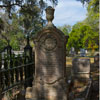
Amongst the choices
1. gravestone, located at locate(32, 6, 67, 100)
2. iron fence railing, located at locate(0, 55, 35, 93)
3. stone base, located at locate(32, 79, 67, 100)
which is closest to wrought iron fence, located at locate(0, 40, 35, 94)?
iron fence railing, located at locate(0, 55, 35, 93)

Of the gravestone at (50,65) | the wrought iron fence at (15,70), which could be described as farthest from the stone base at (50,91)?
the wrought iron fence at (15,70)

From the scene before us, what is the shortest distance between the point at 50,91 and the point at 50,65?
922mm

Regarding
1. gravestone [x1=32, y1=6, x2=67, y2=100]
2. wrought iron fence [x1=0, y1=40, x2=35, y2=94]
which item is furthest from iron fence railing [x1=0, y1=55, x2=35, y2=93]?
gravestone [x1=32, y1=6, x2=67, y2=100]

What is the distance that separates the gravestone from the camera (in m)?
5.49

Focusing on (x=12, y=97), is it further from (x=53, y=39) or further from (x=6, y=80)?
(x=53, y=39)

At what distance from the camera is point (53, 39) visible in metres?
5.49

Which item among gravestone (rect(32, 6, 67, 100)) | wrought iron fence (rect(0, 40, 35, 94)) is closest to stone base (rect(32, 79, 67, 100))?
gravestone (rect(32, 6, 67, 100))

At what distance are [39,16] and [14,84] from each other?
24.7 feet

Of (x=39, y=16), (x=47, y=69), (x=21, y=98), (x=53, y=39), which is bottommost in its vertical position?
(x=21, y=98)

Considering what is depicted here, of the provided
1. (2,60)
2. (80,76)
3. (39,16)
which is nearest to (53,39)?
(2,60)

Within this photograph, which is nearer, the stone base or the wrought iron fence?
the stone base

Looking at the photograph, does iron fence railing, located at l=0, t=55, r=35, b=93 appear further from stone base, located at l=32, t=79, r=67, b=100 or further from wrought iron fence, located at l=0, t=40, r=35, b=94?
stone base, located at l=32, t=79, r=67, b=100

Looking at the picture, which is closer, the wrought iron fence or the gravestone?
the gravestone

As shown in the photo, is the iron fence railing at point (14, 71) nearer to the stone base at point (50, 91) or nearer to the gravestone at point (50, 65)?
the stone base at point (50, 91)
